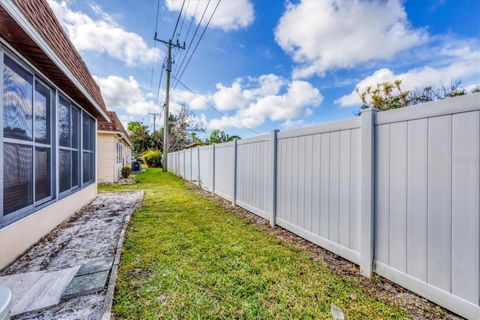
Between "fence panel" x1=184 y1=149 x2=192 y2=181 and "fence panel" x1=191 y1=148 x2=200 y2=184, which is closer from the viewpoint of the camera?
"fence panel" x1=191 y1=148 x2=200 y2=184

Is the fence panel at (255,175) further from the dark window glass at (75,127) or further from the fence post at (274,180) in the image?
the dark window glass at (75,127)

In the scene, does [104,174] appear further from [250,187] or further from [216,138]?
[216,138]

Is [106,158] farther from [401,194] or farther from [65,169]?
[401,194]

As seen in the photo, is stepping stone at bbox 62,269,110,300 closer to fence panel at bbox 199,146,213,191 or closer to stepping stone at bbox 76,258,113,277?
stepping stone at bbox 76,258,113,277

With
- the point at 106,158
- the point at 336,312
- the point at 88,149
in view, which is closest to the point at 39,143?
the point at 88,149

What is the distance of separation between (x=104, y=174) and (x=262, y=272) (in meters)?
10.7

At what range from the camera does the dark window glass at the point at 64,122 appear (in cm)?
429

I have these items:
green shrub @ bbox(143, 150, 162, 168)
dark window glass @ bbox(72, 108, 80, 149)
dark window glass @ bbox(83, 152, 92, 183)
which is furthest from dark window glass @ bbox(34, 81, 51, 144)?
green shrub @ bbox(143, 150, 162, 168)

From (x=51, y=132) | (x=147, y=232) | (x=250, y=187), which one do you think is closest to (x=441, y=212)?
(x=250, y=187)

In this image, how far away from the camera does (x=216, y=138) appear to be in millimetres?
34625

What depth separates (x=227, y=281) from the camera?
2.29 m

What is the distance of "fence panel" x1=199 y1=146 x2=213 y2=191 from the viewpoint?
7.89 metres

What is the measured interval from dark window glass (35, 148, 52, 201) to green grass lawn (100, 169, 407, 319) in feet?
5.01

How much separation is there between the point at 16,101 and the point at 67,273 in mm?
2284
